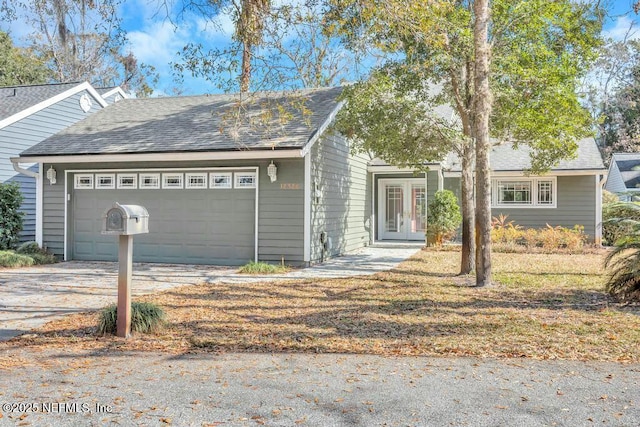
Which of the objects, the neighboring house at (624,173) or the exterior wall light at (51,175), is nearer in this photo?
the exterior wall light at (51,175)

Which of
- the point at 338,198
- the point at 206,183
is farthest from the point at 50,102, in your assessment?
the point at 338,198

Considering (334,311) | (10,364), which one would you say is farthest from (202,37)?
(10,364)

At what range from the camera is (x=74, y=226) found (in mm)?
12977

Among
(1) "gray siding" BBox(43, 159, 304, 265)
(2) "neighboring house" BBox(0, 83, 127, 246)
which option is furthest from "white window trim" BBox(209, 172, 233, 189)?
(2) "neighboring house" BBox(0, 83, 127, 246)

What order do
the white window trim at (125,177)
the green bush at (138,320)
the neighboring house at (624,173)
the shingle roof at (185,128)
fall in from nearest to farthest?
1. the green bush at (138,320)
2. the shingle roof at (185,128)
3. the white window trim at (125,177)
4. the neighboring house at (624,173)

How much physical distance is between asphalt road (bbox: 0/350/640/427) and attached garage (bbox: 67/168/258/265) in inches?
281

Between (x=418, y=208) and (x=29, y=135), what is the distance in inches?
492

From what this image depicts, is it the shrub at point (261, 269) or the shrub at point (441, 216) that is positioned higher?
the shrub at point (441, 216)

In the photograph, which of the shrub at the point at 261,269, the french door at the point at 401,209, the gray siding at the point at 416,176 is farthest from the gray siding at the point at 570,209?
the shrub at the point at 261,269

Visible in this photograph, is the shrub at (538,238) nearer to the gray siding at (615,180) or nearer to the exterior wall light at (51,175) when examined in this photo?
the exterior wall light at (51,175)

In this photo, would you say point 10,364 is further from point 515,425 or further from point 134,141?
point 134,141

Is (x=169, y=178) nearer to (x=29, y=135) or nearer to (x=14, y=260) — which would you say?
(x=14, y=260)

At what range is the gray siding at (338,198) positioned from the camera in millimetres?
12109

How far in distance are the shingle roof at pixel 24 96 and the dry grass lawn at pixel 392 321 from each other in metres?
10.8
